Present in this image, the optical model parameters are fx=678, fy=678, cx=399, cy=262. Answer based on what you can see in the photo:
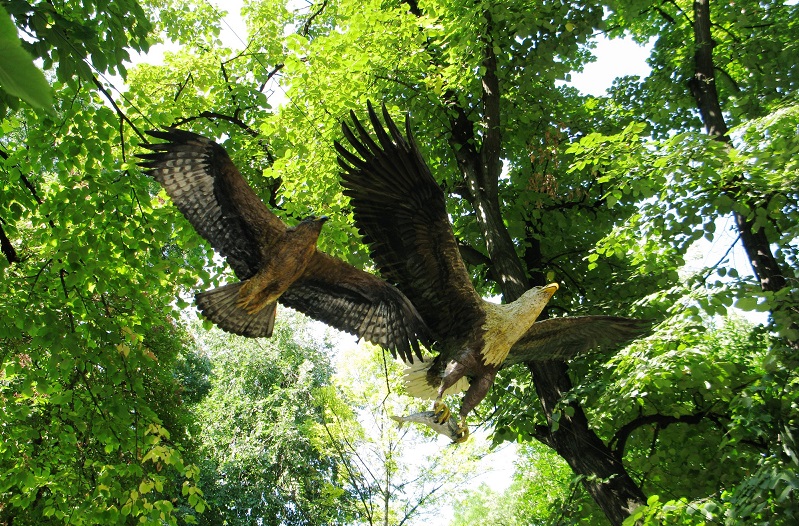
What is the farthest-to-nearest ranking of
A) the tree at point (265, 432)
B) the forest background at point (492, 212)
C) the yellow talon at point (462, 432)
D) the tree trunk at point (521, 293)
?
the tree at point (265, 432), the tree trunk at point (521, 293), the forest background at point (492, 212), the yellow talon at point (462, 432)

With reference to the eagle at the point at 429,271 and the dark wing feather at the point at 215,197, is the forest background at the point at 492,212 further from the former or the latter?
the eagle at the point at 429,271

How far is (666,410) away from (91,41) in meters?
5.95

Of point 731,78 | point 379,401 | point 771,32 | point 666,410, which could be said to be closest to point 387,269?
point 666,410

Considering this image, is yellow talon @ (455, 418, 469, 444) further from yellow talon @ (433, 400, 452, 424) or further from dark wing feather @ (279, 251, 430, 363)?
dark wing feather @ (279, 251, 430, 363)

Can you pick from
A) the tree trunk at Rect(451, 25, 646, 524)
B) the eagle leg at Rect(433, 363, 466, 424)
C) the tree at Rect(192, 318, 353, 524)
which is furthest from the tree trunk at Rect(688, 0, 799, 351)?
the tree at Rect(192, 318, 353, 524)

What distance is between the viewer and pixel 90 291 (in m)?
6.09

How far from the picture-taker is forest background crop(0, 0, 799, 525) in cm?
503

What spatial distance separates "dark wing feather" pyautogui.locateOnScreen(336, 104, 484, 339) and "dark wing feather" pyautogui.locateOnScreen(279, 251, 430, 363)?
0.55 feet

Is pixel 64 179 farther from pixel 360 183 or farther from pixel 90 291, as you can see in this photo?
pixel 360 183

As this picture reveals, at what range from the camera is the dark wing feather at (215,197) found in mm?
3709

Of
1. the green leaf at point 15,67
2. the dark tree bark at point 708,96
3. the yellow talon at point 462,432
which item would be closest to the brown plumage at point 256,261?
the yellow talon at point 462,432

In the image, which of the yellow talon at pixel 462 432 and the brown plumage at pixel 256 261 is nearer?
the yellow talon at pixel 462 432

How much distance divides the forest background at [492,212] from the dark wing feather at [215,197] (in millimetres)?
556

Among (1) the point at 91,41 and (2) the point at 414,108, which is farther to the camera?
(2) the point at 414,108
